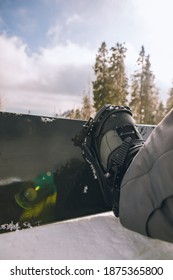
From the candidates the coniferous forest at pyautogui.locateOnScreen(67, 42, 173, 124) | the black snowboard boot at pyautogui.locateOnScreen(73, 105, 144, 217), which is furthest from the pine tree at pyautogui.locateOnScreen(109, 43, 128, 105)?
the black snowboard boot at pyautogui.locateOnScreen(73, 105, 144, 217)

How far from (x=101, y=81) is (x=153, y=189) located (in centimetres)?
→ 2499

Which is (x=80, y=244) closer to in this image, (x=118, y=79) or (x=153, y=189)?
(x=153, y=189)

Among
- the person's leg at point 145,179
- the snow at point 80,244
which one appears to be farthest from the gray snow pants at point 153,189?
the snow at point 80,244

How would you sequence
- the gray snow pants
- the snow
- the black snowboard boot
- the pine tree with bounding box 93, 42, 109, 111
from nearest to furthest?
the gray snow pants < the snow < the black snowboard boot < the pine tree with bounding box 93, 42, 109, 111

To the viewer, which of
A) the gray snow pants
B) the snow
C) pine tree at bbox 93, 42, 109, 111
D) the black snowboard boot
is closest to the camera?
the gray snow pants

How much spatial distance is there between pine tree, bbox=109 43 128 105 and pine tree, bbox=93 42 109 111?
1.77 feet

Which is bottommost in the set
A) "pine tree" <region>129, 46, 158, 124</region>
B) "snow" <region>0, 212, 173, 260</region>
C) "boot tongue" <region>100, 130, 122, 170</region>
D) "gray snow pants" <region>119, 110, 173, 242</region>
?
"snow" <region>0, 212, 173, 260</region>

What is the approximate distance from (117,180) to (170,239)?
0.41 meters

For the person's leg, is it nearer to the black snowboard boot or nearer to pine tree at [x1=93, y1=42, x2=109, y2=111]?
the black snowboard boot

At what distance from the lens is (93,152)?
142 centimetres

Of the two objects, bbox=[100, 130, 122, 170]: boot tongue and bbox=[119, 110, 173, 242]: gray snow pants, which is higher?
bbox=[100, 130, 122, 170]: boot tongue

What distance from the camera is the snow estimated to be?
0.99 m

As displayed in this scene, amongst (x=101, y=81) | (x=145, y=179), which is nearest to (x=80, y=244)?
(x=145, y=179)
